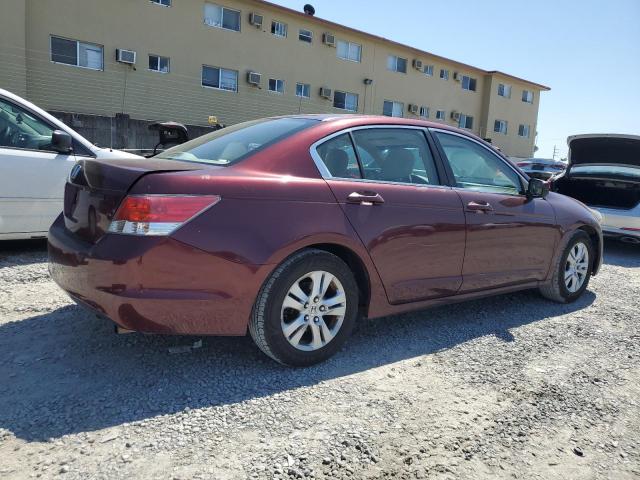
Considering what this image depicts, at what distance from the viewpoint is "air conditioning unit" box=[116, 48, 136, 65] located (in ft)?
56.9

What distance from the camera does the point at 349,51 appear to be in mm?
24766

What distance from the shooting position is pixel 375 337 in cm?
385

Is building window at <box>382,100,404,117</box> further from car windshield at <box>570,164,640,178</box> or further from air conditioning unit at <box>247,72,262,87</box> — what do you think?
car windshield at <box>570,164,640,178</box>

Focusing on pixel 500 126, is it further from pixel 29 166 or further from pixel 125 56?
pixel 29 166

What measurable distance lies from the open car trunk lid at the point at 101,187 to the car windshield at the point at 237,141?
205 millimetres

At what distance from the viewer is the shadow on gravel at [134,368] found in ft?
8.54

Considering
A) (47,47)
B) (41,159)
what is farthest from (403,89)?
(41,159)

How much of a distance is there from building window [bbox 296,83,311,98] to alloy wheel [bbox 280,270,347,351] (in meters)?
20.8

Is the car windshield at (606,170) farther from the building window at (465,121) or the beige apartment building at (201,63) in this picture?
the building window at (465,121)

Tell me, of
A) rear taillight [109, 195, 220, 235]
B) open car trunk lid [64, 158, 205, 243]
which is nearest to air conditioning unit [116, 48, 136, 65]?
→ open car trunk lid [64, 158, 205, 243]

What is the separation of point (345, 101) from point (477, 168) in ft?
70.6

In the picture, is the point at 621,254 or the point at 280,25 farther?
the point at 280,25

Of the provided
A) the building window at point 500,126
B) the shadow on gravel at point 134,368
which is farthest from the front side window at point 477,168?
the building window at point 500,126

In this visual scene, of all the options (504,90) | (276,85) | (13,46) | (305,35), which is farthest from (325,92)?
(504,90)
